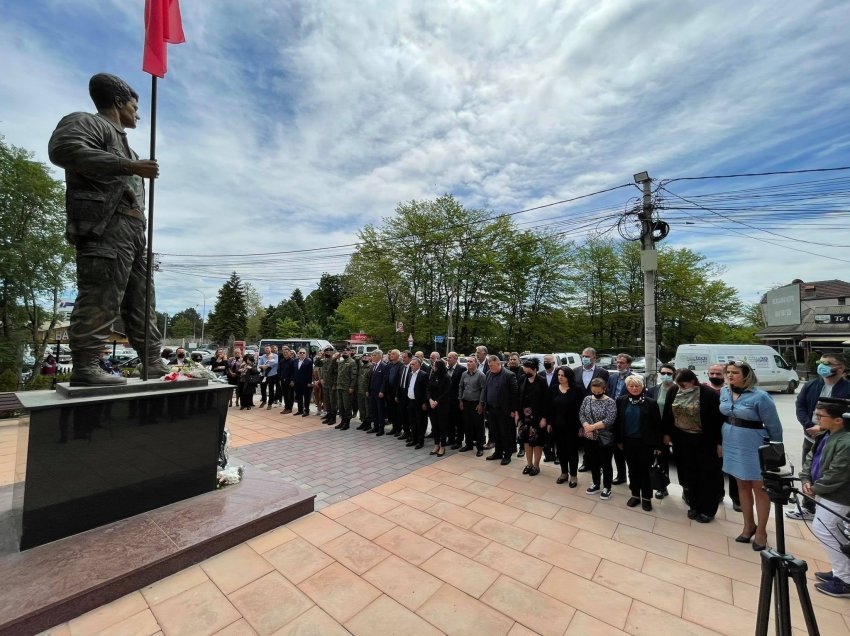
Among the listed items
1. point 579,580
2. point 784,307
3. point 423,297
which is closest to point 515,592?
point 579,580

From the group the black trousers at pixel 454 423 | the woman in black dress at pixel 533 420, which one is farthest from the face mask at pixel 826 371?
the black trousers at pixel 454 423

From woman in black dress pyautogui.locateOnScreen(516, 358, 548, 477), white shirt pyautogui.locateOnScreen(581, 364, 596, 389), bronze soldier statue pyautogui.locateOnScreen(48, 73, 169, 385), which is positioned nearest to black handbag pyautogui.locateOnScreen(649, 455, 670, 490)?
woman in black dress pyautogui.locateOnScreen(516, 358, 548, 477)

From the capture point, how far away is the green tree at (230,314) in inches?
1919

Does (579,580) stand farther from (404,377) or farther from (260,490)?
(404,377)

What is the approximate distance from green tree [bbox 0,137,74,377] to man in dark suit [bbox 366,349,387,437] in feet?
40.4

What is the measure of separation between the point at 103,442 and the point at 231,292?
52751mm

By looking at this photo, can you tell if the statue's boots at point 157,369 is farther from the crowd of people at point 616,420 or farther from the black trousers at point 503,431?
the black trousers at point 503,431

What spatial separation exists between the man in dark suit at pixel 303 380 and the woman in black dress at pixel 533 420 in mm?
5849

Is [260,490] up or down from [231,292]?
down

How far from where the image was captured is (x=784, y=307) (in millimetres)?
27609

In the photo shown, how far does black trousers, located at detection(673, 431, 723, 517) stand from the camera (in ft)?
12.8

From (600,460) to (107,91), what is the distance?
263 inches

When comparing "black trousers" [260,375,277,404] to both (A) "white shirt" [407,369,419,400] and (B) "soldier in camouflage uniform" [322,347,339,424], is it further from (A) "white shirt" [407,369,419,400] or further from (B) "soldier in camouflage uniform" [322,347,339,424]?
(A) "white shirt" [407,369,419,400]

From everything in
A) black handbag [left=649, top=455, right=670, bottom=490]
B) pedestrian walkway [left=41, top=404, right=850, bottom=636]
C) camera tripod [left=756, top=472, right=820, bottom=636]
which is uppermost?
camera tripod [left=756, top=472, right=820, bottom=636]
